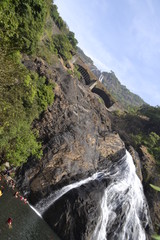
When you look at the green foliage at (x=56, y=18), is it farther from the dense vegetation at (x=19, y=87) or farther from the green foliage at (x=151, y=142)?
the green foliage at (x=151, y=142)

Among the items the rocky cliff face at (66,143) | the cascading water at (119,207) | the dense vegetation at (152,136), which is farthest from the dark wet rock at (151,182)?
the rocky cliff face at (66,143)

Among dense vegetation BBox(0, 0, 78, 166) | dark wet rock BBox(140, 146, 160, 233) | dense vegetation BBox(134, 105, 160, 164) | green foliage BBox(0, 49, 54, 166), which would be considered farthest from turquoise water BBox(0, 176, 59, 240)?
dense vegetation BBox(134, 105, 160, 164)

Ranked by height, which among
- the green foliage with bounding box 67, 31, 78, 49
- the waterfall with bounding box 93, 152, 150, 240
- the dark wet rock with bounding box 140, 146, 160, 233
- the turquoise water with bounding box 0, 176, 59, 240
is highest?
the green foliage with bounding box 67, 31, 78, 49

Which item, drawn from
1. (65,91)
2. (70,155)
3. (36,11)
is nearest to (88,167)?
(70,155)

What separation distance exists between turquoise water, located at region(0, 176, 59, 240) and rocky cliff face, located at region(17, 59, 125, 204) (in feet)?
10.7

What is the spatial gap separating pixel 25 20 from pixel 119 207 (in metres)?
32.3

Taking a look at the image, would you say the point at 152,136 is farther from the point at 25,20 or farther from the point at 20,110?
the point at 25,20

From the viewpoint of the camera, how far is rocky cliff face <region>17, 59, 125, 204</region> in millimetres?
31922

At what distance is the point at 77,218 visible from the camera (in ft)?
93.7

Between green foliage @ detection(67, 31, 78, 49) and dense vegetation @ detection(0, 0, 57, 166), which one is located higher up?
green foliage @ detection(67, 31, 78, 49)

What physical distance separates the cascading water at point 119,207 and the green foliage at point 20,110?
26.5 ft

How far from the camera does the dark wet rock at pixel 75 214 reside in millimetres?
27797

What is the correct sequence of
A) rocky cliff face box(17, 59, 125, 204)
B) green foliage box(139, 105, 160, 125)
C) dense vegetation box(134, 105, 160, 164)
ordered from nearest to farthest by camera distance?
rocky cliff face box(17, 59, 125, 204)
dense vegetation box(134, 105, 160, 164)
green foliage box(139, 105, 160, 125)

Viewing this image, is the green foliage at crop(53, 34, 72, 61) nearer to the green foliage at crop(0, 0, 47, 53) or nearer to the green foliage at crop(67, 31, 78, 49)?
the green foliage at crop(67, 31, 78, 49)
